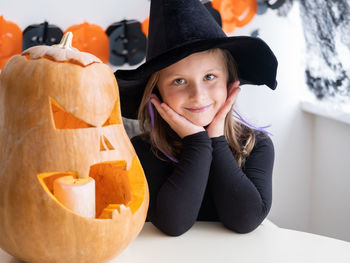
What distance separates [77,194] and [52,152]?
0.26 ft

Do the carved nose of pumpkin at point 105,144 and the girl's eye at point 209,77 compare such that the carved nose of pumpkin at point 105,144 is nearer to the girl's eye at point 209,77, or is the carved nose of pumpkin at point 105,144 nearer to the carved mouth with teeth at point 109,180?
the carved mouth with teeth at point 109,180

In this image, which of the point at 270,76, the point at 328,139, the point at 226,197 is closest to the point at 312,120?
the point at 328,139

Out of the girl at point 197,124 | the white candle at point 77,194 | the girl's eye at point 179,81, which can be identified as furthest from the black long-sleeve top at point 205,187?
the white candle at point 77,194

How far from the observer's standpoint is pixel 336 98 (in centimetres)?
162

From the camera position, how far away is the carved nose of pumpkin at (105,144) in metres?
0.60

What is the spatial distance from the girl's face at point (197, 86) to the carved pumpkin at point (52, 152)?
1.18ft

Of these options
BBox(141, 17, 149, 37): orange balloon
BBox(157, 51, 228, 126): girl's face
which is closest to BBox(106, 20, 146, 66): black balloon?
BBox(141, 17, 149, 37): orange balloon

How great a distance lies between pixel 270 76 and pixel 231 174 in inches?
10.9

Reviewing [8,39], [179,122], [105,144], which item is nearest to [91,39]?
[8,39]

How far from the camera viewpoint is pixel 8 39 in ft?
5.30

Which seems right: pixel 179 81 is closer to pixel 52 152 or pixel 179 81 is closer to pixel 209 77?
pixel 209 77

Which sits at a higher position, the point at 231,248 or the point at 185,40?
the point at 185,40

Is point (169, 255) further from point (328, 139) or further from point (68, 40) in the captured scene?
point (328, 139)

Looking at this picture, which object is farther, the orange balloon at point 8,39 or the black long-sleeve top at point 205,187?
the orange balloon at point 8,39
